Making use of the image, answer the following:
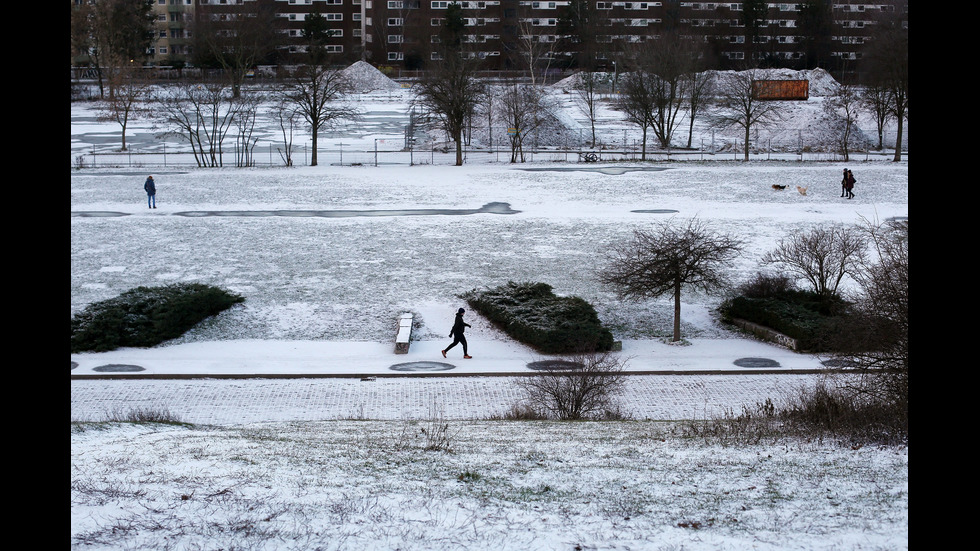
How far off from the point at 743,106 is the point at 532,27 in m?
42.9

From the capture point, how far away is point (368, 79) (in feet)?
327

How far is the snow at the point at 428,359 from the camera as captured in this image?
847 cm

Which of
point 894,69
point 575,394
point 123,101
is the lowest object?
point 575,394

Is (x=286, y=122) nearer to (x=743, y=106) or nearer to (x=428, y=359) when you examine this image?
(x=743, y=106)

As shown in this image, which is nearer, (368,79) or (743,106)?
(743,106)

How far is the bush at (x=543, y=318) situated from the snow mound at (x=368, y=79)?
254 ft

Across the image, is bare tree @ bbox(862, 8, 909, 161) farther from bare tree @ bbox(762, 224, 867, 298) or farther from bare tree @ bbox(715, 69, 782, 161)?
bare tree @ bbox(762, 224, 867, 298)

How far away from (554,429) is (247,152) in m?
54.7

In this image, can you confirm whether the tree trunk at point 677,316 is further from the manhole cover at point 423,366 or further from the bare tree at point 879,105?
the bare tree at point 879,105

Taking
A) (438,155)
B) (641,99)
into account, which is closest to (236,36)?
(438,155)

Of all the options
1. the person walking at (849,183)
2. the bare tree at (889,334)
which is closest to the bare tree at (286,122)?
the person walking at (849,183)
